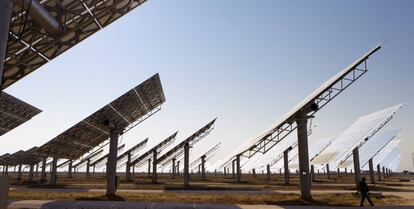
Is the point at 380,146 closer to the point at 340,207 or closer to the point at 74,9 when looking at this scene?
the point at 340,207

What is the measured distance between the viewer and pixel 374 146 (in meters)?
60.2

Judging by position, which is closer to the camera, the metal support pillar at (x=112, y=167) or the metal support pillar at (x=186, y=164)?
the metal support pillar at (x=112, y=167)

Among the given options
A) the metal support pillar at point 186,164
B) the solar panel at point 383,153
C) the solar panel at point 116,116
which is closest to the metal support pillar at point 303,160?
the solar panel at point 116,116

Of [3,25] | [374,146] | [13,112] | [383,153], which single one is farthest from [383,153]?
[3,25]

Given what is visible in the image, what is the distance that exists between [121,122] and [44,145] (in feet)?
58.8

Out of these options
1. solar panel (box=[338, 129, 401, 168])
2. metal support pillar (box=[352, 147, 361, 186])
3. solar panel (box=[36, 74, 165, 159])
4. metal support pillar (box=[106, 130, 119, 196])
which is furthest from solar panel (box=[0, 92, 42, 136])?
solar panel (box=[338, 129, 401, 168])

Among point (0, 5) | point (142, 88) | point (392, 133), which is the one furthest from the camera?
point (392, 133)

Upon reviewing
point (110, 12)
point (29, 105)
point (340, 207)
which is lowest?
point (340, 207)

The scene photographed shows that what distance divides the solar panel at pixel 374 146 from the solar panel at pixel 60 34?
47.0 m

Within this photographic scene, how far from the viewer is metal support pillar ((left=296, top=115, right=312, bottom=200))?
24.1m

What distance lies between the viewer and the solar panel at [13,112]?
29450 millimetres

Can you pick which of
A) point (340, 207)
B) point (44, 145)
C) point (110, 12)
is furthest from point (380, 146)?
point (110, 12)

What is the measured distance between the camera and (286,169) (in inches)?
1941

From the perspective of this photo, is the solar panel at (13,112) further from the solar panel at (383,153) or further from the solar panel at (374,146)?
the solar panel at (383,153)
